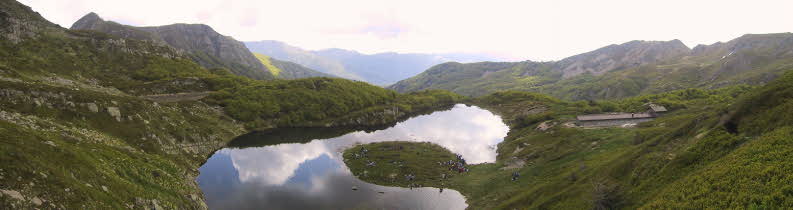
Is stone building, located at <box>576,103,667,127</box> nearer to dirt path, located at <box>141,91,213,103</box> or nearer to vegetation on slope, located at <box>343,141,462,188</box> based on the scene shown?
vegetation on slope, located at <box>343,141,462,188</box>

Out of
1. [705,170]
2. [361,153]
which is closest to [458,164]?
[361,153]

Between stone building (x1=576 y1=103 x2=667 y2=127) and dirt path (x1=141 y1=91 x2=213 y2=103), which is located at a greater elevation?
dirt path (x1=141 y1=91 x2=213 y2=103)

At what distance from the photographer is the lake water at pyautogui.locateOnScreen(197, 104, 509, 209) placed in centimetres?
6600

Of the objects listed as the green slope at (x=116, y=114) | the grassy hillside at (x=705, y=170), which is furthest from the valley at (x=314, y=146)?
the green slope at (x=116, y=114)

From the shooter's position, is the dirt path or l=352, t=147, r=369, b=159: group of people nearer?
l=352, t=147, r=369, b=159: group of people

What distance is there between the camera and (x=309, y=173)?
84.7 metres

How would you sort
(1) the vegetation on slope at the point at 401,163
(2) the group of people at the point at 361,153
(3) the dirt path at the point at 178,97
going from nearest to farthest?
(1) the vegetation on slope at the point at 401,163, (2) the group of people at the point at 361,153, (3) the dirt path at the point at 178,97

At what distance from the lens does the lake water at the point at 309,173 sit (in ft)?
217

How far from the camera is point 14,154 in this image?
2806 cm

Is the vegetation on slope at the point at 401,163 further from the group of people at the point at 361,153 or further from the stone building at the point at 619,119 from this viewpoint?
the stone building at the point at 619,119

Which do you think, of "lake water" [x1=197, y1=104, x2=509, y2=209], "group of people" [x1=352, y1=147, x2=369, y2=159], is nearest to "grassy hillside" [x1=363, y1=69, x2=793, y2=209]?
"lake water" [x1=197, y1=104, x2=509, y2=209]

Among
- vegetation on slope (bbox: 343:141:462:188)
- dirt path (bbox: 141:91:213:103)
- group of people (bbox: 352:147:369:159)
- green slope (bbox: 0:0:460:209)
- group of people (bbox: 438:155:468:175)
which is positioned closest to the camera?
green slope (bbox: 0:0:460:209)

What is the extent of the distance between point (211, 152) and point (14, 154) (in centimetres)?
7096

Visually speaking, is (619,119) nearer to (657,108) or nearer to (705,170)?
(657,108)
